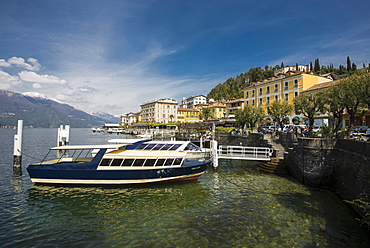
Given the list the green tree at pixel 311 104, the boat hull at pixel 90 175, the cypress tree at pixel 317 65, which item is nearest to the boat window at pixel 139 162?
the boat hull at pixel 90 175

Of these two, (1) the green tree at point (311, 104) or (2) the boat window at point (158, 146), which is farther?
(1) the green tree at point (311, 104)

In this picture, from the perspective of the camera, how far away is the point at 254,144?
36.8m

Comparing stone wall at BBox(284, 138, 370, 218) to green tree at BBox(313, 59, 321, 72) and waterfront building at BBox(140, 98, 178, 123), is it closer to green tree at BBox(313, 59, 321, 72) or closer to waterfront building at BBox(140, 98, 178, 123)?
waterfront building at BBox(140, 98, 178, 123)

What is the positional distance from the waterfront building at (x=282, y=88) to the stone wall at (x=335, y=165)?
3393cm

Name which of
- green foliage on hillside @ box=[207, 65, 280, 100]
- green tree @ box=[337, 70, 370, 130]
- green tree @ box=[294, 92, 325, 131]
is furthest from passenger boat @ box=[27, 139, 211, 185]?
green foliage on hillside @ box=[207, 65, 280, 100]

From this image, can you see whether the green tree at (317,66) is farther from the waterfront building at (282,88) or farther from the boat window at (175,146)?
the boat window at (175,146)

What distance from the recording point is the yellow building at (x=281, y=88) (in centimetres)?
4729

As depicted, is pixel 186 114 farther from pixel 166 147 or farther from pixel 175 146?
pixel 166 147

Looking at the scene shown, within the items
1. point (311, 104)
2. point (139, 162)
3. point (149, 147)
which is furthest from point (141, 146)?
point (311, 104)

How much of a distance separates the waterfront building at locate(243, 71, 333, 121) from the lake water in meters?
38.1

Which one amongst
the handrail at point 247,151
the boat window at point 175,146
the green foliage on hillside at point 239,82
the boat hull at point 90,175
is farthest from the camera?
the green foliage on hillside at point 239,82

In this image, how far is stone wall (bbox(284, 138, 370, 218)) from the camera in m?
11.5

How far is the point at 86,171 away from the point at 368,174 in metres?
18.7

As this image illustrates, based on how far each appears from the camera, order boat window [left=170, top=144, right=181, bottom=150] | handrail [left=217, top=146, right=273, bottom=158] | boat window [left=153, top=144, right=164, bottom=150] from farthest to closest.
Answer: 1. handrail [left=217, top=146, right=273, bottom=158]
2. boat window [left=170, top=144, right=181, bottom=150]
3. boat window [left=153, top=144, right=164, bottom=150]
